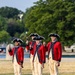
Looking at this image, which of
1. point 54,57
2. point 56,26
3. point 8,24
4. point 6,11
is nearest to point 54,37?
point 54,57

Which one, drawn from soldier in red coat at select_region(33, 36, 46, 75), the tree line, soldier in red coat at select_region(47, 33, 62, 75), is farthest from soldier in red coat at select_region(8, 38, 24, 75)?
the tree line

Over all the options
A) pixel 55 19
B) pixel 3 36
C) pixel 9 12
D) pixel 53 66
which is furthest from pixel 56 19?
pixel 9 12

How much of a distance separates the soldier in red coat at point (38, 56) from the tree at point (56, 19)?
39024mm

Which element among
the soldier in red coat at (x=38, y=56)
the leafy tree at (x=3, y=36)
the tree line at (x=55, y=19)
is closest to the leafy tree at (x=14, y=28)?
the leafy tree at (x=3, y=36)

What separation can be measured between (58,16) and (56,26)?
1.36m

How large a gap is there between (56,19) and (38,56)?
40.4 metres

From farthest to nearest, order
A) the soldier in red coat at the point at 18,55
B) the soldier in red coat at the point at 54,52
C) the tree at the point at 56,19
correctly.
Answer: the tree at the point at 56,19 → the soldier in red coat at the point at 18,55 → the soldier in red coat at the point at 54,52

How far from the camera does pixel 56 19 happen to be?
54562 millimetres

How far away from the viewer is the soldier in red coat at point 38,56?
14.3m

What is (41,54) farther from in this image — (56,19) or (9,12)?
(9,12)

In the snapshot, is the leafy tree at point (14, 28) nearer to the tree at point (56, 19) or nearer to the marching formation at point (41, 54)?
the tree at point (56, 19)

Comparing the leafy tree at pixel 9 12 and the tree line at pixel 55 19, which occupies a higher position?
the leafy tree at pixel 9 12

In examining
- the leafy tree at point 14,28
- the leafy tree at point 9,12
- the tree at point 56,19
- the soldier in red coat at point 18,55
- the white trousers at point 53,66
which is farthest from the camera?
the leafy tree at point 9,12

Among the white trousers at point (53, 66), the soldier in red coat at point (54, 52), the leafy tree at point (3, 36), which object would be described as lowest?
the white trousers at point (53, 66)
